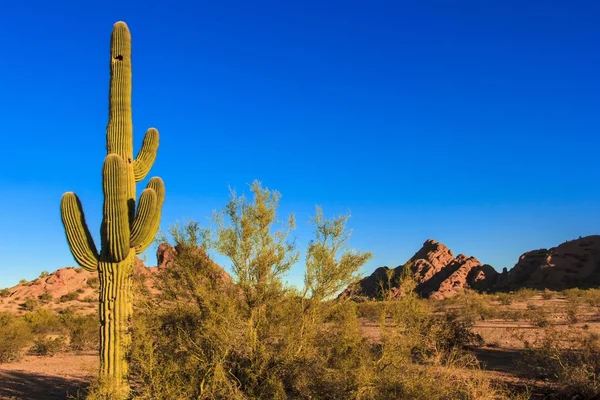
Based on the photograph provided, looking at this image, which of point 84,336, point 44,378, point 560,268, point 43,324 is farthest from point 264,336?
point 560,268

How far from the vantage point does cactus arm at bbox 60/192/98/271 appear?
8.91m

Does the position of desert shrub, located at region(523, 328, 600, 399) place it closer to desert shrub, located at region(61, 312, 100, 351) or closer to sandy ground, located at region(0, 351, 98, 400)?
sandy ground, located at region(0, 351, 98, 400)

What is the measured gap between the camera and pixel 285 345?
22.4ft

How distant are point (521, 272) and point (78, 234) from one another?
50.4 meters

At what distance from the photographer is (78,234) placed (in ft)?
29.6

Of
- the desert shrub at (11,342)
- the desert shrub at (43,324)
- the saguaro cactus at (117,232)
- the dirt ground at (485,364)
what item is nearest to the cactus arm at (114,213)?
the saguaro cactus at (117,232)

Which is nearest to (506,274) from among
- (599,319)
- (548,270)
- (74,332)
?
(548,270)

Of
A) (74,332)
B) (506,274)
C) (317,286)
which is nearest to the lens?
(317,286)

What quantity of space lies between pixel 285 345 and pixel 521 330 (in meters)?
14.7

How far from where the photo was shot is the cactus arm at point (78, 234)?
8.91m

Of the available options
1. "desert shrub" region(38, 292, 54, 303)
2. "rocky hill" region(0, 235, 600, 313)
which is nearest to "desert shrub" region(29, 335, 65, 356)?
"rocky hill" region(0, 235, 600, 313)

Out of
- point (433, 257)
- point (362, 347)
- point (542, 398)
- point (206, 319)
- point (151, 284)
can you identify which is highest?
point (433, 257)

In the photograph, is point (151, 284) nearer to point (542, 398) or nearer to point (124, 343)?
point (124, 343)

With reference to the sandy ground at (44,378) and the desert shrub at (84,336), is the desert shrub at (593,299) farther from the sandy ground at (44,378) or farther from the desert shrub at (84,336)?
the desert shrub at (84,336)
